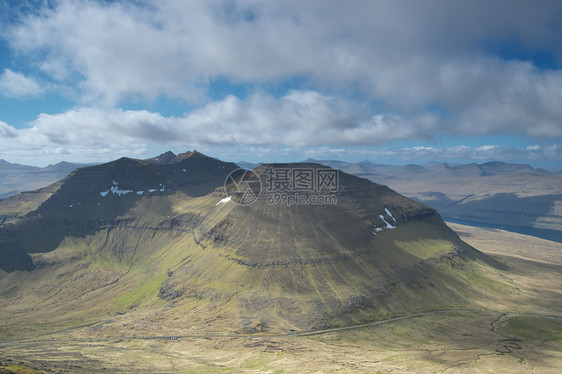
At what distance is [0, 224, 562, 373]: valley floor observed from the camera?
95500 mm

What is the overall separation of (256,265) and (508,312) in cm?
12384

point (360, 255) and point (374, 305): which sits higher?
point (360, 255)

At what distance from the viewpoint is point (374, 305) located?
491 ft

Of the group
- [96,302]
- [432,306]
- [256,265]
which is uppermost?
[256,265]

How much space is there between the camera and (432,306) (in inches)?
6048

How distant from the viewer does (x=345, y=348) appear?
117125mm

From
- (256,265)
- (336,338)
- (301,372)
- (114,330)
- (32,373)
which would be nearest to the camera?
(32,373)

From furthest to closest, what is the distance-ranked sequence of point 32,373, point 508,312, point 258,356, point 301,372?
point 508,312 < point 258,356 < point 301,372 < point 32,373

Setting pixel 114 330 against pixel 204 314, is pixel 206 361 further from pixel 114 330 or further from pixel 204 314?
pixel 114 330

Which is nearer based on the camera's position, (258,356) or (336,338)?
(258,356)

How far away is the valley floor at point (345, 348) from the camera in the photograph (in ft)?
313

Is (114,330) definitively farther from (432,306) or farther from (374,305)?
(432,306)

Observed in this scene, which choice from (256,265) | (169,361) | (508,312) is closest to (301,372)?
(169,361)

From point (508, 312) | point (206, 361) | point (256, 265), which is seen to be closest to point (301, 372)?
point (206, 361)
